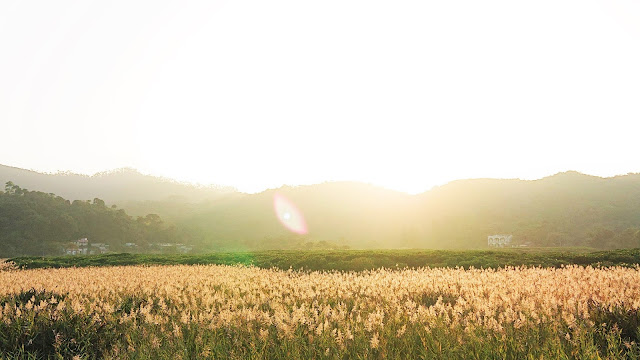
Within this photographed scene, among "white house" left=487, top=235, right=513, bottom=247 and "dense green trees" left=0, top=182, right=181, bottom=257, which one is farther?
"white house" left=487, top=235, right=513, bottom=247

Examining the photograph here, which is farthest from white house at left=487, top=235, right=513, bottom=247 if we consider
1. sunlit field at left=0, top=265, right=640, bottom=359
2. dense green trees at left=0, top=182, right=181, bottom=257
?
sunlit field at left=0, top=265, right=640, bottom=359

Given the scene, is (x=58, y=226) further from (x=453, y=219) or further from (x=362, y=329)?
(x=453, y=219)

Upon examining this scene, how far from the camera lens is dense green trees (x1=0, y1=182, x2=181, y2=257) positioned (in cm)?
8044

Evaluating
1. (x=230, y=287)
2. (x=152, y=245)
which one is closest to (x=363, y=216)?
(x=152, y=245)

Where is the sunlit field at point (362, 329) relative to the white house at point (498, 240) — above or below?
above

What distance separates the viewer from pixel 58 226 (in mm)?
87062

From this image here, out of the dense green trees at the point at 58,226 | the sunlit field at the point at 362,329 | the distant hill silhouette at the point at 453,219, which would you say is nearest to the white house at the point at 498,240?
the distant hill silhouette at the point at 453,219

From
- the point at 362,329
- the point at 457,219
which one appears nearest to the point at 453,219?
the point at 457,219

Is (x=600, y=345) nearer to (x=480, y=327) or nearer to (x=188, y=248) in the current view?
(x=480, y=327)

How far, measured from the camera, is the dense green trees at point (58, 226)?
80.4 meters

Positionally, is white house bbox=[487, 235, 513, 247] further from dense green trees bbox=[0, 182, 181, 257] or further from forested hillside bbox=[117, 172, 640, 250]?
dense green trees bbox=[0, 182, 181, 257]

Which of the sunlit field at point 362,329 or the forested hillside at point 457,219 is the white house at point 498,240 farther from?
the sunlit field at point 362,329

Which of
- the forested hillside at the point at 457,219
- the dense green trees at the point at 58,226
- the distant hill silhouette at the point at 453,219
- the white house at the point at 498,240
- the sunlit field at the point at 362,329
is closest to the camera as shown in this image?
the sunlit field at the point at 362,329

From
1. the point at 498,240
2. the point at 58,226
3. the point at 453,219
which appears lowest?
the point at 498,240
